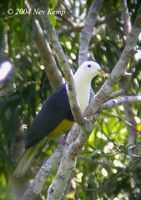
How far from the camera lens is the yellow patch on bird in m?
4.85

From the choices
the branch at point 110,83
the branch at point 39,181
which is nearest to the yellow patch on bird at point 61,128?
the branch at point 39,181

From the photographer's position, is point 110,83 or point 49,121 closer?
point 110,83

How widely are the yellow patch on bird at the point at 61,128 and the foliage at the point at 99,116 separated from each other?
23 centimetres

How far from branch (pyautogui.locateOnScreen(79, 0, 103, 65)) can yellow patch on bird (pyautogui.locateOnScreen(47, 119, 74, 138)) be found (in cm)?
54

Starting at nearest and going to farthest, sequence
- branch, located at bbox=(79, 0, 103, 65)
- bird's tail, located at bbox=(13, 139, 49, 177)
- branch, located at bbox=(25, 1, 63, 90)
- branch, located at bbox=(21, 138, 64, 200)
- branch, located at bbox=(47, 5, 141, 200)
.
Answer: branch, located at bbox=(47, 5, 141, 200) → branch, located at bbox=(21, 138, 64, 200) → branch, located at bbox=(79, 0, 103, 65) → branch, located at bbox=(25, 1, 63, 90) → bird's tail, located at bbox=(13, 139, 49, 177)

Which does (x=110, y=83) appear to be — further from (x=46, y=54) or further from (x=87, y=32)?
(x=46, y=54)

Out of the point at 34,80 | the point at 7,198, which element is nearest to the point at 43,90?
the point at 34,80

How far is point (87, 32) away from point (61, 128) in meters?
0.88

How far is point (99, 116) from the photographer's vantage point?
→ 5.39 metres

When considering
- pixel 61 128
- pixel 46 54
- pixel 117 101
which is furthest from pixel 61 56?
pixel 61 128

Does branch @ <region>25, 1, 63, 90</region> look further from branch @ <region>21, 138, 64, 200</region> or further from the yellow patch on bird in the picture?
branch @ <region>21, 138, 64, 200</region>

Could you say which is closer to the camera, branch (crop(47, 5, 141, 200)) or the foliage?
branch (crop(47, 5, 141, 200))

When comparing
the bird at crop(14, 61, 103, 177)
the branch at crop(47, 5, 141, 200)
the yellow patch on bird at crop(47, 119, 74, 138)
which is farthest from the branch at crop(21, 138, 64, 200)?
the yellow patch on bird at crop(47, 119, 74, 138)

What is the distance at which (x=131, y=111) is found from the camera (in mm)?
5422
